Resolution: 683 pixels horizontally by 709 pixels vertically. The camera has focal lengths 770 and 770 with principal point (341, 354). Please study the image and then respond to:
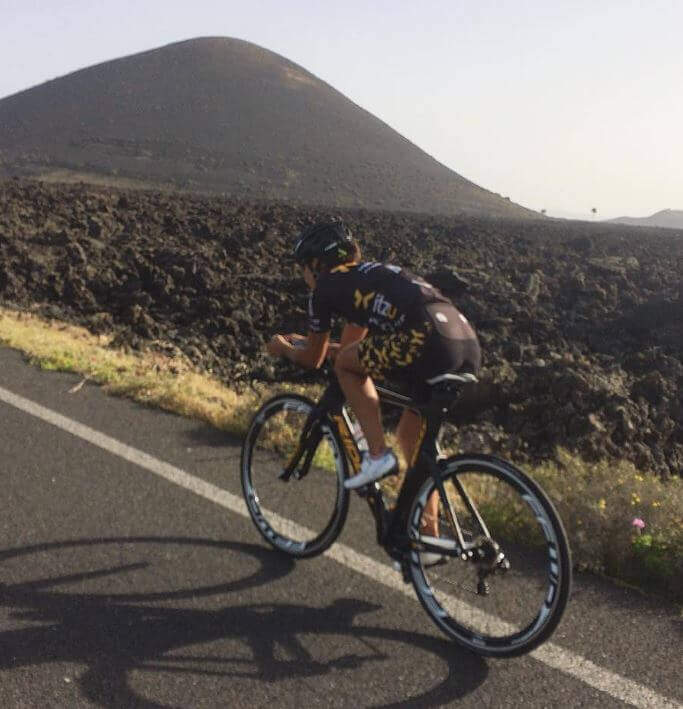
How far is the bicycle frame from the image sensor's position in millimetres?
3412

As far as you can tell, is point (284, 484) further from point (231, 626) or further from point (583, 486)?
point (583, 486)

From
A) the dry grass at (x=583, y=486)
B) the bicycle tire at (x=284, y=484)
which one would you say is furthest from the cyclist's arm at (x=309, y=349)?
the dry grass at (x=583, y=486)

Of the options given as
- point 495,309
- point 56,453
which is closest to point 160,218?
point 495,309

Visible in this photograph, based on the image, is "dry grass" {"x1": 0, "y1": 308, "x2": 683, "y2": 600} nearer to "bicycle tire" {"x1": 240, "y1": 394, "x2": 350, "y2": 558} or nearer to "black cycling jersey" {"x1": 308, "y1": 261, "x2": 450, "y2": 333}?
"bicycle tire" {"x1": 240, "y1": 394, "x2": 350, "y2": 558}

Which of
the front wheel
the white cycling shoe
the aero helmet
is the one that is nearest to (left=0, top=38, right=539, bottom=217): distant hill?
the aero helmet

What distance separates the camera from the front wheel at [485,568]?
307cm

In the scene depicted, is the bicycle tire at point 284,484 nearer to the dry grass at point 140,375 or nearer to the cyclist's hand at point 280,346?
the cyclist's hand at point 280,346

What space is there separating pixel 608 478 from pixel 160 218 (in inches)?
911

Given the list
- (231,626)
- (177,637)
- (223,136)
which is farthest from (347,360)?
(223,136)

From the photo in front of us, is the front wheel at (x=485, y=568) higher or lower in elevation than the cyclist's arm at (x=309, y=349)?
lower

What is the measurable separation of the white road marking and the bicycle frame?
0.40 metres

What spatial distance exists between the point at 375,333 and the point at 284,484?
4.19 ft

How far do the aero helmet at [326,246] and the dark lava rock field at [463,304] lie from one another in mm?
4735

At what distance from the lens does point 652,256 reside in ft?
98.0
